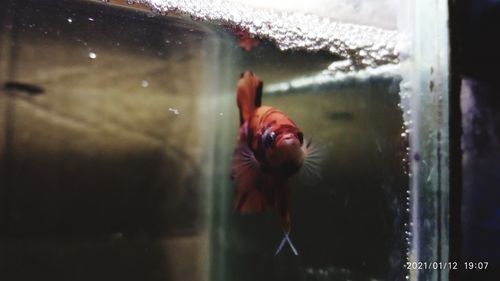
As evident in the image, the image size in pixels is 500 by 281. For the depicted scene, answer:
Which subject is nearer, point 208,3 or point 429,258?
point 208,3

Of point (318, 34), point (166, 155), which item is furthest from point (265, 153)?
point (166, 155)

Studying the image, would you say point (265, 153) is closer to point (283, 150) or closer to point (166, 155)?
point (283, 150)

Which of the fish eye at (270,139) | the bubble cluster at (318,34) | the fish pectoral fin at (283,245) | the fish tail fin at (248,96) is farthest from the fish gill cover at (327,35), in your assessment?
the fish pectoral fin at (283,245)

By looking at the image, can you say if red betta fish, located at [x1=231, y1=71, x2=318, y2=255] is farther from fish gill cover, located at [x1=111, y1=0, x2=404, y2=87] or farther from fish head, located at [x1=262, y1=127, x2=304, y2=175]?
fish gill cover, located at [x1=111, y1=0, x2=404, y2=87]

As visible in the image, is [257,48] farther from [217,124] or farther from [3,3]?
[3,3]

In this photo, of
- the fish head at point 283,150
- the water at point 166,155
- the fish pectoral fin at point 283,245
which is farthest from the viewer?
the fish pectoral fin at point 283,245

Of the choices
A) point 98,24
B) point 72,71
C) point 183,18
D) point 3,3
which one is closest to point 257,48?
point 183,18

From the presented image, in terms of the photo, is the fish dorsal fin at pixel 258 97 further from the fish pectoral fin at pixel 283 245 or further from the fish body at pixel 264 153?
the fish pectoral fin at pixel 283 245
